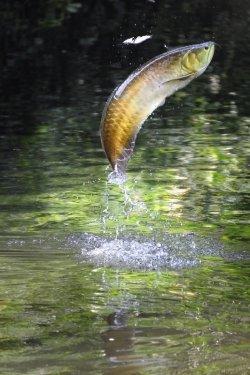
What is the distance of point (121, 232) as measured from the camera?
8609 millimetres

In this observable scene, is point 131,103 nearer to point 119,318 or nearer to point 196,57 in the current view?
point 196,57

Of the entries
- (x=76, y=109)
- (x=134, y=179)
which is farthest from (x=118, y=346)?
(x=76, y=109)

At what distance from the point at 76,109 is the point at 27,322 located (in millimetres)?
8873

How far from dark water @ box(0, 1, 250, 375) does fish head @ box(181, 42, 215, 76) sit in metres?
1.32

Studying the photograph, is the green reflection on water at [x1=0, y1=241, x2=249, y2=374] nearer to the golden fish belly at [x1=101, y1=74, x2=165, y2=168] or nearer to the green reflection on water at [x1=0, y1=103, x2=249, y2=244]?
the golden fish belly at [x1=101, y1=74, x2=165, y2=168]

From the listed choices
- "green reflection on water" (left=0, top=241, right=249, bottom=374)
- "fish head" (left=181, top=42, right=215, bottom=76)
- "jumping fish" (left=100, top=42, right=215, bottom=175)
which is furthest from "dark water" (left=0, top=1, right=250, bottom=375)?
"fish head" (left=181, top=42, right=215, bottom=76)

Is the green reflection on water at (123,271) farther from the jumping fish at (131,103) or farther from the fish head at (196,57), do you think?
the fish head at (196,57)

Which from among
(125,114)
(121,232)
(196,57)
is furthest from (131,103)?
(121,232)

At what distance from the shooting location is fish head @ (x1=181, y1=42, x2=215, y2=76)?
6.04 meters

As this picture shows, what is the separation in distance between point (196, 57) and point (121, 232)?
2779 mm

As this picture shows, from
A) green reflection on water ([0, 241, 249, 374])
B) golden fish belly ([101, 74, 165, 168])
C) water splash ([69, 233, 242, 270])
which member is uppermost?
golden fish belly ([101, 74, 165, 168])

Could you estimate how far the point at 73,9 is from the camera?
947 inches

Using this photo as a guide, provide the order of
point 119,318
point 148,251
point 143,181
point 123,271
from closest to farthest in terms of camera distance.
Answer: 1. point 119,318
2. point 123,271
3. point 148,251
4. point 143,181

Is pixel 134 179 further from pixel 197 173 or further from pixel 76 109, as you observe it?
pixel 76 109
